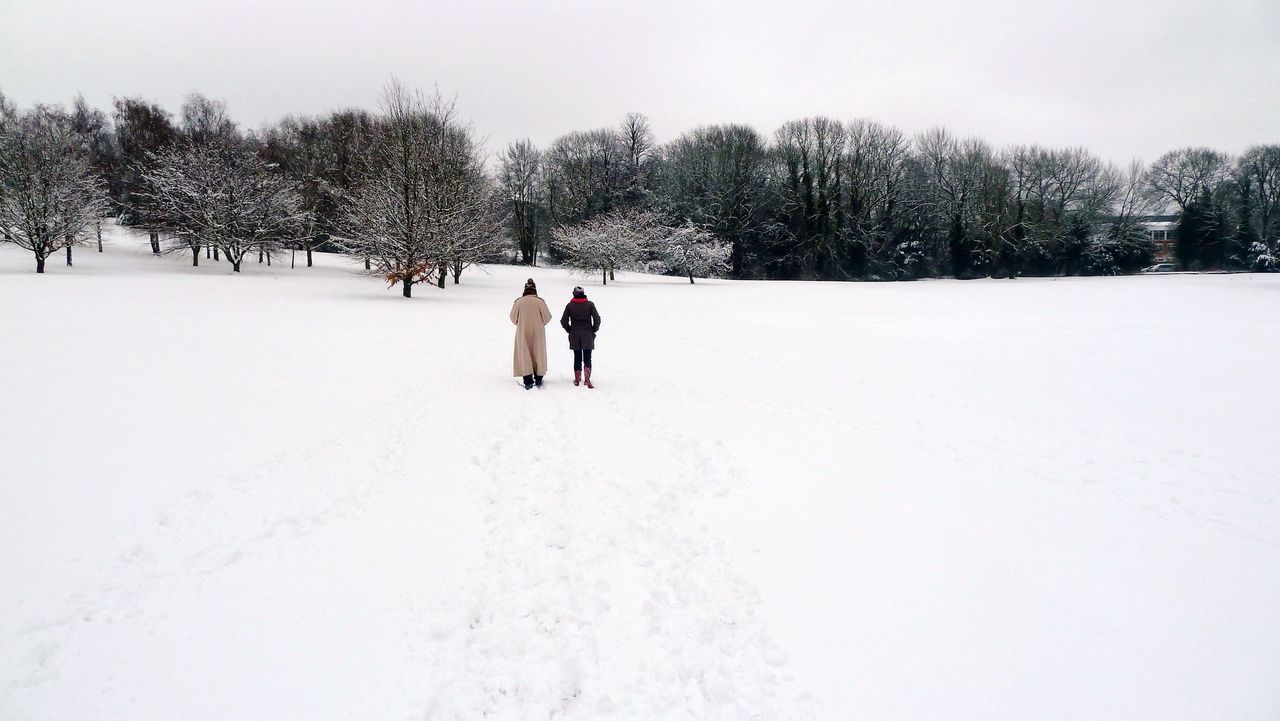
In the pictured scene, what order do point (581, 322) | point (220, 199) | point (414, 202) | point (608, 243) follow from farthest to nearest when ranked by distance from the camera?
point (608, 243)
point (220, 199)
point (414, 202)
point (581, 322)

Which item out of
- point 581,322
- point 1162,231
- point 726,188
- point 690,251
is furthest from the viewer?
point 1162,231

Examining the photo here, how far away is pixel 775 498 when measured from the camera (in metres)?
5.31

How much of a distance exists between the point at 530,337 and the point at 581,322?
922mm

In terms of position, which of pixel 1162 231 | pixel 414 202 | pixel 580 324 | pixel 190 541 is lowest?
pixel 190 541

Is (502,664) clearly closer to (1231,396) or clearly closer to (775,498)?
(775,498)

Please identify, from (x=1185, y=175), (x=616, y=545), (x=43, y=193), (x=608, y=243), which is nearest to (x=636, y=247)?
(x=608, y=243)

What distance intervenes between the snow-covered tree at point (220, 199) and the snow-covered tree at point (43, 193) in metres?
3.05

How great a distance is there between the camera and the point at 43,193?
23.0m

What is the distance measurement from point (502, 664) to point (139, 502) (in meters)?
3.65

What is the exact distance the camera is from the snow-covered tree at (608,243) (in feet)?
119

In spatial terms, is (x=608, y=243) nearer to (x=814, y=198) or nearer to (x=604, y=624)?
(x=814, y=198)

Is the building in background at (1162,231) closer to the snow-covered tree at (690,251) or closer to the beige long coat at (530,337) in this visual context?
the snow-covered tree at (690,251)

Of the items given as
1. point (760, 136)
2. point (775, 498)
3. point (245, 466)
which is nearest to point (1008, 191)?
point (760, 136)

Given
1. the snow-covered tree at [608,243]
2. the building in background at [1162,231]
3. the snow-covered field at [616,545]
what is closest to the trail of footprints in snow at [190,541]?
the snow-covered field at [616,545]
